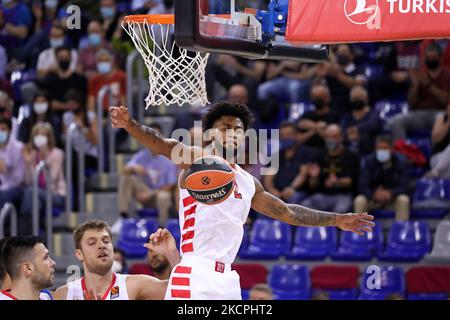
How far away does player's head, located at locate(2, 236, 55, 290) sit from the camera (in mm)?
7344

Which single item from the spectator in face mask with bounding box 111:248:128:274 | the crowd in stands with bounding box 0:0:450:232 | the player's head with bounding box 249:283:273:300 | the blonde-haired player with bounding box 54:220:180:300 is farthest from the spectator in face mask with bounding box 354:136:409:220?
the blonde-haired player with bounding box 54:220:180:300

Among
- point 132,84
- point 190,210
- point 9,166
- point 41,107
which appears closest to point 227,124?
point 190,210

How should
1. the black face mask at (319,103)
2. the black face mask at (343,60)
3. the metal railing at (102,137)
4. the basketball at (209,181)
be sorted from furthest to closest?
the black face mask at (343,60) < the metal railing at (102,137) < the black face mask at (319,103) < the basketball at (209,181)

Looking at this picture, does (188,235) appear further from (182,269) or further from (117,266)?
(117,266)

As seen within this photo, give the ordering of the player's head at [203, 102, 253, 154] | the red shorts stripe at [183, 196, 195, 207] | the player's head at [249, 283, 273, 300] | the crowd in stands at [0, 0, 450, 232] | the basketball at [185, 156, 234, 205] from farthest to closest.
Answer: the crowd in stands at [0, 0, 450, 232] → the player's head at [249, 283, 273, 300] → the player's head at [203, 102, 253, 154] → the red shorts stripe at [183, 196, 195, 207] → the basketball at [185, 156, 234, 205]

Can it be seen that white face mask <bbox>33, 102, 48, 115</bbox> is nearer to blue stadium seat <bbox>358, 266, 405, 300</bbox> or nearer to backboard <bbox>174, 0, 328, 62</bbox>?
blue stadium seat <bbox>358, 266, 405, 300</bbox>

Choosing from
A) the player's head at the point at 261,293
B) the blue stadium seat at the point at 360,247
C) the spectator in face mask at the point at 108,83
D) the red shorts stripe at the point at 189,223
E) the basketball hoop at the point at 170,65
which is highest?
the basketball hoop at the point at 170,65

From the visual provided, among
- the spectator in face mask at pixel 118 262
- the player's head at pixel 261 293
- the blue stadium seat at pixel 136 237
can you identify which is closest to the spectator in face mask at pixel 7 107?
the blue stadium seat at pixel 136 237

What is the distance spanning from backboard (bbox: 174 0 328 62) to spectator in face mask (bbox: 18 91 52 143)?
5603 mm

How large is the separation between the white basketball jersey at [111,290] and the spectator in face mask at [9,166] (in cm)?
487

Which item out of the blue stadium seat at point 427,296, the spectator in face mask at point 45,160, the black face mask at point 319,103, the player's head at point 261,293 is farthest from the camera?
the black face mask at point 319,103

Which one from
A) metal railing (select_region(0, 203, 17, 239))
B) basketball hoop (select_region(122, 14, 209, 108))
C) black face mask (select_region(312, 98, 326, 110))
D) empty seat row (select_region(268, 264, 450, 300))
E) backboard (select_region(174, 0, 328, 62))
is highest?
backboard (select_region(174, 0, 328, 62))

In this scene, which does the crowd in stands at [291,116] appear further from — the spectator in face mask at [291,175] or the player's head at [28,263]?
→ the player's head at [28,263]

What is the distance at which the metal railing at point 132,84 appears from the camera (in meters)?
13.1
